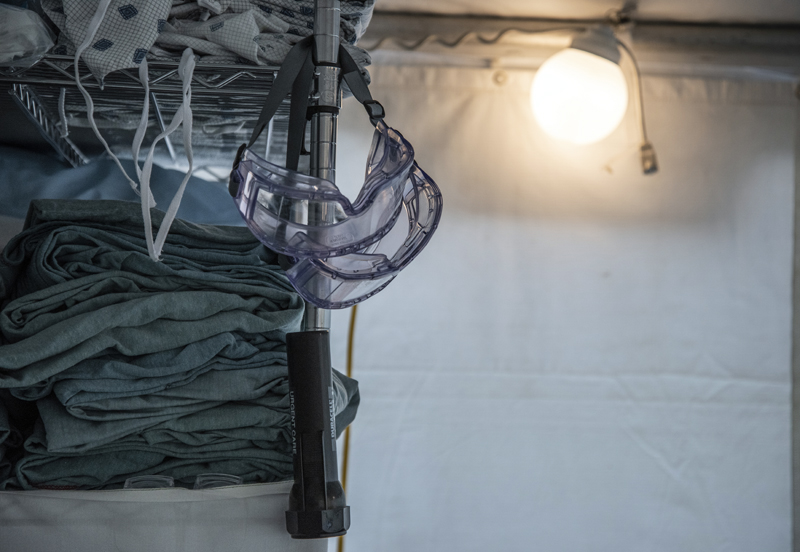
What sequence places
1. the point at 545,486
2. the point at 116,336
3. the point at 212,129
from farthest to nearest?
the point at 545,486 → the point at 212,129 → the point at 116,336

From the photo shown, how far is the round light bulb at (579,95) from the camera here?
122cm

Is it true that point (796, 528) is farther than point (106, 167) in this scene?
Yes

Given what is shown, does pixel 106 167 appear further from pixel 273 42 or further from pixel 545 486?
pixel 545 486

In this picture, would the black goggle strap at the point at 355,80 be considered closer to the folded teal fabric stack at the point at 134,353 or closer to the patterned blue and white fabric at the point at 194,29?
the patterned blue and white fabric at the point at 194,29

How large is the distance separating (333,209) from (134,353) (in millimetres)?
244

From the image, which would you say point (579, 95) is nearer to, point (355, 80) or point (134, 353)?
point (355, 80)

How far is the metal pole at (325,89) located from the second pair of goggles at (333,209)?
0.03 ft

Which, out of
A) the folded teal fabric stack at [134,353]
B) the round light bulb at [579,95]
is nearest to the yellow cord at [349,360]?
the round light bulb at [579,95]

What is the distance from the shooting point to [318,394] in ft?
1.79

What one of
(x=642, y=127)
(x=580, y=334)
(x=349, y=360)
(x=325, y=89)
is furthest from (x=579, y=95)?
(x=325, y=89)

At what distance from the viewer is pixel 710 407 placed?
4.39ft

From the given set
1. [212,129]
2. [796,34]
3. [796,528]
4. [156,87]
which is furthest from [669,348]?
[156,87]

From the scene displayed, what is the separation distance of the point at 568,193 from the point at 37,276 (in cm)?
107

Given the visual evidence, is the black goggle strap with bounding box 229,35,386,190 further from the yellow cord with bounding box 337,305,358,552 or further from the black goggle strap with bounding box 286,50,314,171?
the yellow cord with bounding box 337,305,358,552
